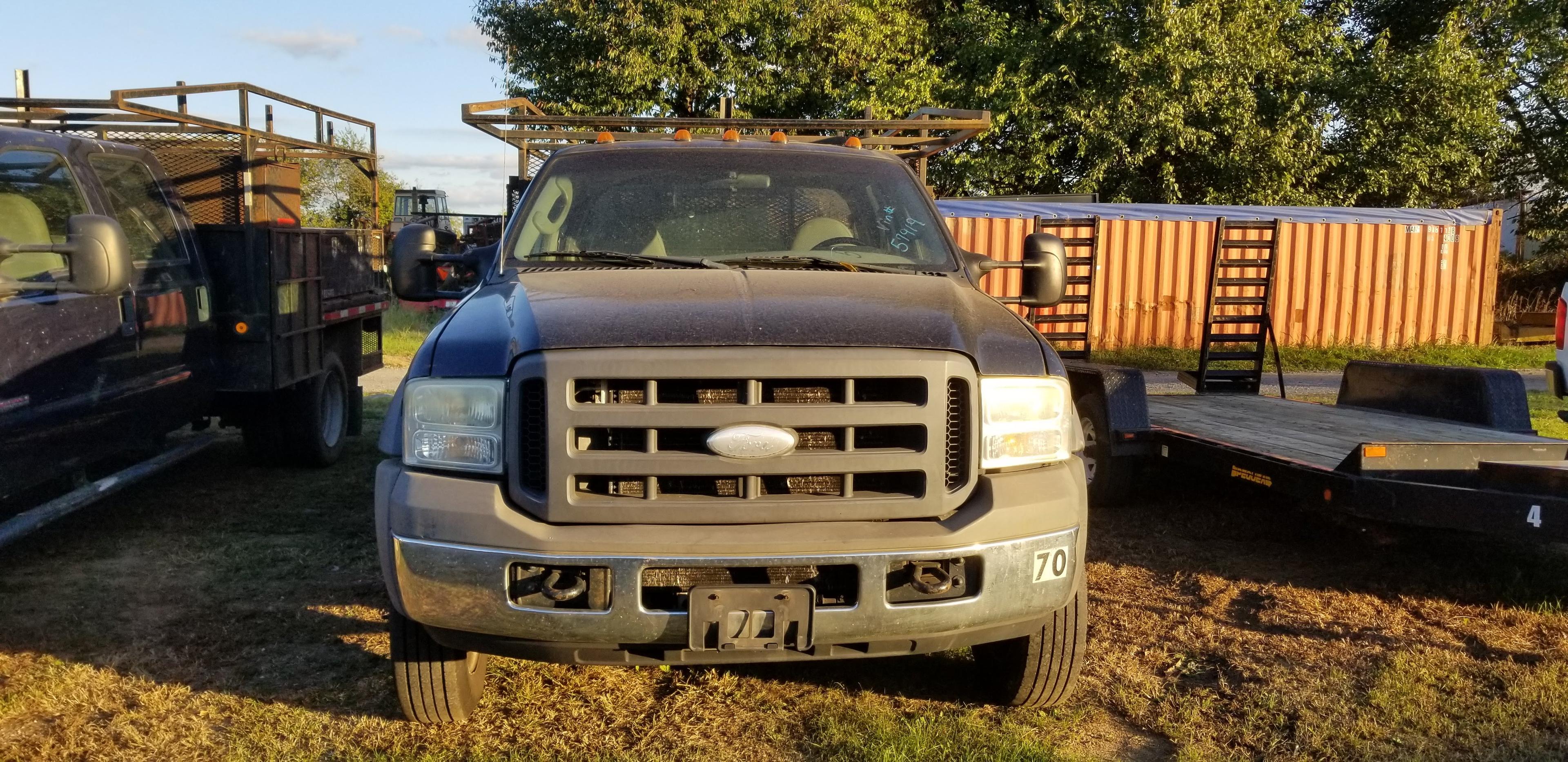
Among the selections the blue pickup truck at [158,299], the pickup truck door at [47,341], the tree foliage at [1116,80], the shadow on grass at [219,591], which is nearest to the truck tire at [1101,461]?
the shadow on grass at [219,591]

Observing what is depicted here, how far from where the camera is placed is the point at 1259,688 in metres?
4.16

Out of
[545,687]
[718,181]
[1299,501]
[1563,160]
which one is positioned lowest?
[545,687]

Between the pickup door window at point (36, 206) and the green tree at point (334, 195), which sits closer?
the pickup door window at point (36, 206)

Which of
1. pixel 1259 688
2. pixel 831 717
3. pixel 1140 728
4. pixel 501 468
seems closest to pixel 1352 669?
pixel 1259 688

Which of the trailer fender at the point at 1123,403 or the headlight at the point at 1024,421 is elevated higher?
the headlight at the point at 1024,421

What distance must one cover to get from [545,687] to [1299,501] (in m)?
3.47

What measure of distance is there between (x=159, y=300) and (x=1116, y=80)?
19.3 meters

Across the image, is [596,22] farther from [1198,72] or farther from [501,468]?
[501,468]

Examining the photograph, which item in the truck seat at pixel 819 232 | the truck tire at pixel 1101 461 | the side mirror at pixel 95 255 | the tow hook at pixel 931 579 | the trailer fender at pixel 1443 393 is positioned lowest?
the truck tire at pixel 1101 461

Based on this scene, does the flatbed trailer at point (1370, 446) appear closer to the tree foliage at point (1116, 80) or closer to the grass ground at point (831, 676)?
the grass ground at point (831, 676)

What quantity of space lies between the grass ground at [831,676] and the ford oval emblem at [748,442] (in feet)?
3.35

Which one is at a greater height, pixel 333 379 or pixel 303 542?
pixel 333 379

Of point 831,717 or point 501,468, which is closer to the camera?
point 501,468

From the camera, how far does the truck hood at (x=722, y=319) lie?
3.22 m
